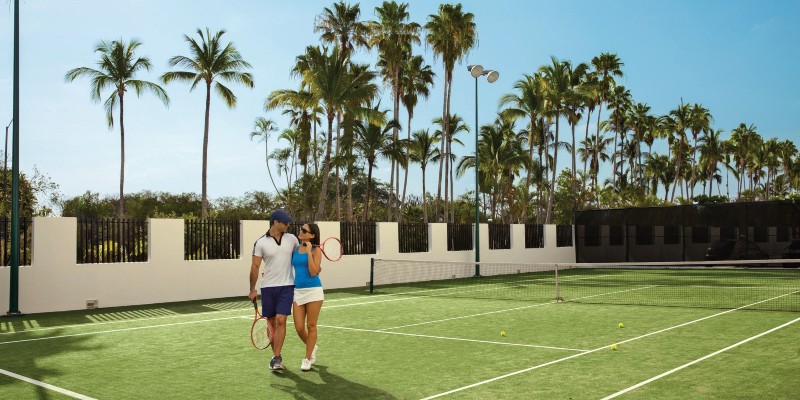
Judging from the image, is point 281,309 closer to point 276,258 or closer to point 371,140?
point 276,258

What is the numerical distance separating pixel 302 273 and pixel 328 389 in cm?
146

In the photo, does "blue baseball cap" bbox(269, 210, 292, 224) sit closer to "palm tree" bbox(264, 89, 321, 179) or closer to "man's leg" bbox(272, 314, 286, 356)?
"man's leg" bbox(272, 314, 286, 356)

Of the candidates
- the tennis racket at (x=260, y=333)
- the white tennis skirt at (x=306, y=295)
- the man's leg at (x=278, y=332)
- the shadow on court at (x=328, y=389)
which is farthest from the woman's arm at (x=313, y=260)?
the tennis racket at (x=260, y=333)

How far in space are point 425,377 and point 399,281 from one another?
17.4 meters

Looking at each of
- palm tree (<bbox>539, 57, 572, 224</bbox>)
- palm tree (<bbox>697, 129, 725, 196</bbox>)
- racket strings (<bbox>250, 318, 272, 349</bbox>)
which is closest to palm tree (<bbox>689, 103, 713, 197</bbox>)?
palm tree (<bbox>697, 129, 725, 196</bbox>)

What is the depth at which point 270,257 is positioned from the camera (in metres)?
8.45

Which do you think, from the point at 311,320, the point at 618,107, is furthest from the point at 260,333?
the point at 618,107

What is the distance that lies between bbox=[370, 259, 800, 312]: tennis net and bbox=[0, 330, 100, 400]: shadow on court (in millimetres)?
9701

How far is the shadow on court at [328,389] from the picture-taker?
7.39m

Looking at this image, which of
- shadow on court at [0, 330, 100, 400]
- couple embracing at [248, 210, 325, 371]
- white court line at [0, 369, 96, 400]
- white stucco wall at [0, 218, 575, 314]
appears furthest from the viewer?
white stucco wall at [0, 218, 575, 314]

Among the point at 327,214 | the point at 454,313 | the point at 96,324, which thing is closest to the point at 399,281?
the point at 454,313

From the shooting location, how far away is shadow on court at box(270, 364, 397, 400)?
739 cm

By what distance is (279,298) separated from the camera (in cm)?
851

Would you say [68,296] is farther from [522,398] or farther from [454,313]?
[522,398]
